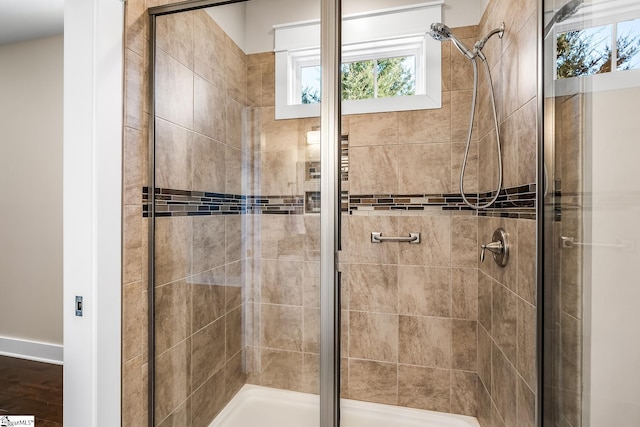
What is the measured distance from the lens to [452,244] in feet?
5.72

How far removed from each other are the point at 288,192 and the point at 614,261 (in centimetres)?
95

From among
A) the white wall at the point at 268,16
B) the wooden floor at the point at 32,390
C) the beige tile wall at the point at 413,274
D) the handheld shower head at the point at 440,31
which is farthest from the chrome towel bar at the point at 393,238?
the wooden floor at the point at 32,390

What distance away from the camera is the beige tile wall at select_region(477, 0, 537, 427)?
1.08 metres

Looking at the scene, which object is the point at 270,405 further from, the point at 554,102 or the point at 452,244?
the point at 554,102

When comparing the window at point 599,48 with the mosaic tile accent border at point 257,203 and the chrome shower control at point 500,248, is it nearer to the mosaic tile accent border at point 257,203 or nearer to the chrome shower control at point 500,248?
the mosaic tile accent border at point 257,203

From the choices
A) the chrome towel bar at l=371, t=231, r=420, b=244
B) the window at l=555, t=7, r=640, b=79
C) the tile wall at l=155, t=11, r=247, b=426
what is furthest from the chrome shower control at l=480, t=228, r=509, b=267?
the tile wall at l=155, t=11, r=247, b=426

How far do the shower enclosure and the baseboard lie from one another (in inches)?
76.4

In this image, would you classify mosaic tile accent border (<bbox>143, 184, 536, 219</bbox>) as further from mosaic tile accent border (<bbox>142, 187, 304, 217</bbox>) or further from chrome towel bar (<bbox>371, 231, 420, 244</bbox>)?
chrome towel bar (<bbox>371, 231, 420, 244</bbox>)

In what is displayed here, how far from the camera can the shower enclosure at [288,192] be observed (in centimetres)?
121

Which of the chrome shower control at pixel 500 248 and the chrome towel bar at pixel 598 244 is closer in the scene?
the chrome towel bar at pixel 598 244

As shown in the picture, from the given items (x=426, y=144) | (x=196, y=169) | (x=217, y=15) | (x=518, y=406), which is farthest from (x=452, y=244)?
(x=217, y=15)

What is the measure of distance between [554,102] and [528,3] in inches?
16.2

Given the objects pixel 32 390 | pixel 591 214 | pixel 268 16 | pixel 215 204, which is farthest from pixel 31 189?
pixel 591 214

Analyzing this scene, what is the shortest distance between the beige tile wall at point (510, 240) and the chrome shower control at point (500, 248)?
0.03 m
